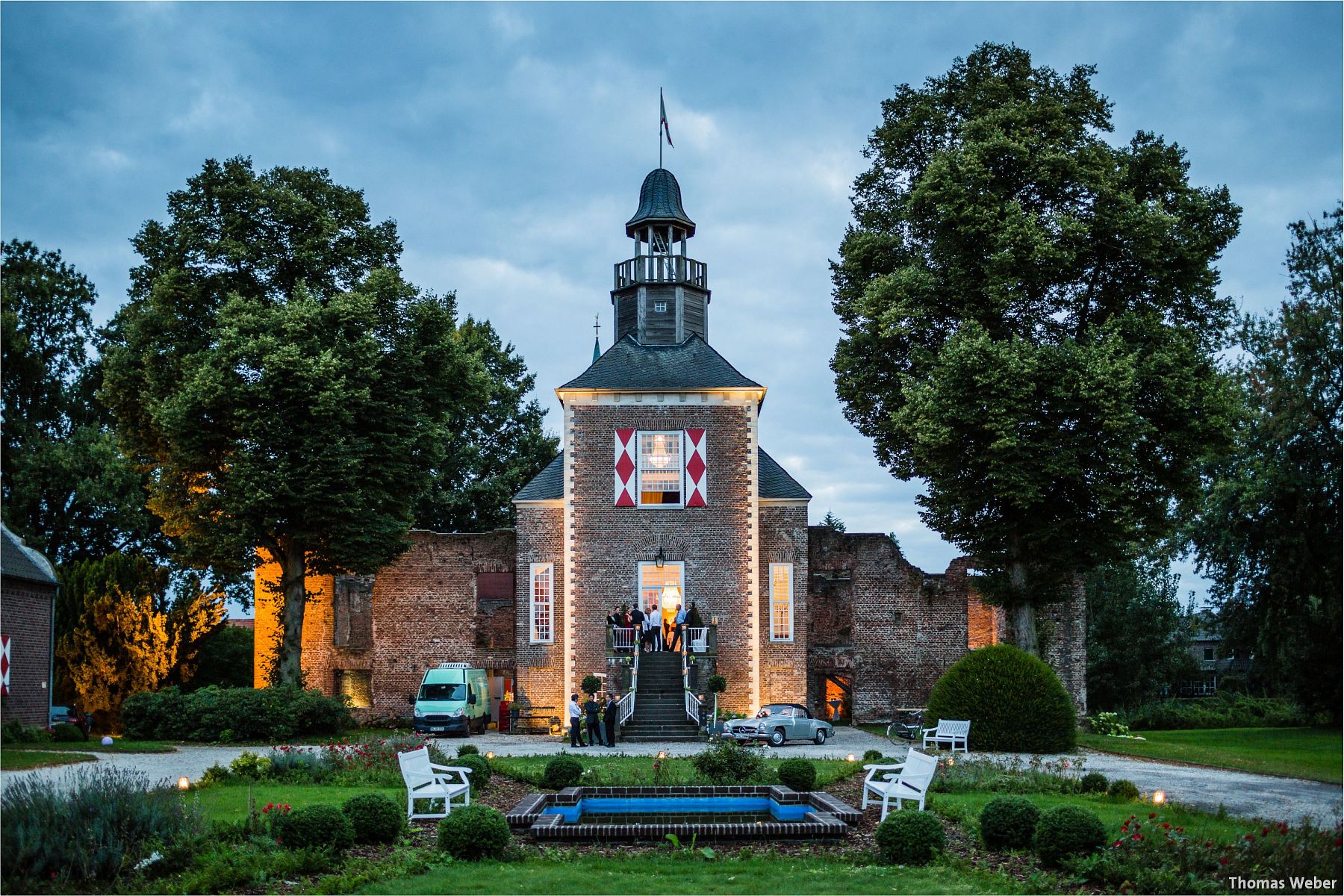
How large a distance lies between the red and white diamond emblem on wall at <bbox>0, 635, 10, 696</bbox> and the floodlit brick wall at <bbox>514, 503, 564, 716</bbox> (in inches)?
506

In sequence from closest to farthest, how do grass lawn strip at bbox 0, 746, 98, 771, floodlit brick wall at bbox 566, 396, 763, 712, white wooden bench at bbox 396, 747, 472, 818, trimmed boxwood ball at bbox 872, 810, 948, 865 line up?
trimmed boxwood ball at bbox 872, 810, 948, 865 < white wooden bench at bbox 396, 747, 472, 818 < grass lawn strip at bbox 0, 746, 98, 771 < floodlit brick wall at bbox 566, 396, 763, 712

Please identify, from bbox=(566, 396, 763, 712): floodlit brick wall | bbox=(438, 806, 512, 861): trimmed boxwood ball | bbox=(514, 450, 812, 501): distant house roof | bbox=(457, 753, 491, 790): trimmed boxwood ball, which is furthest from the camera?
bbox=(514, 450, 812, 501): distant house roof

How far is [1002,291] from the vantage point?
2742cm

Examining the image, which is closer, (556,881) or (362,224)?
(556,881)

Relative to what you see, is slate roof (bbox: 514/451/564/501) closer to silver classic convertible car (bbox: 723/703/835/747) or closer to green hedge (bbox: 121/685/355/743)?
silver classic convertible car (bbox: 723/703/835/747)

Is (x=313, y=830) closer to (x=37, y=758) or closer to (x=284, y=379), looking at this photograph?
(x=37, y=758)

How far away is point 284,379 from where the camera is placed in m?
28.6

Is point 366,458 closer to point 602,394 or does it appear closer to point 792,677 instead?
point 602,394

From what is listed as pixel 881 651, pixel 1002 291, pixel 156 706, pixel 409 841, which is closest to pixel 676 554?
pixel 881 651

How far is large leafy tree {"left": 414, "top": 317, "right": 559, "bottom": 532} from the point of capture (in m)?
45.2

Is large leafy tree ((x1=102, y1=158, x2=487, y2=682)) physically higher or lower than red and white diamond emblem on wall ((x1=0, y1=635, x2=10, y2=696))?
higher

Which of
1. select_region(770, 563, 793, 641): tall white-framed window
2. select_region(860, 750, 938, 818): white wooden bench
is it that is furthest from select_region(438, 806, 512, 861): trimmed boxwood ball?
select_region(770, 563, 793, 641): tall white-framed window

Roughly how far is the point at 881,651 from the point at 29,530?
27.0 metres

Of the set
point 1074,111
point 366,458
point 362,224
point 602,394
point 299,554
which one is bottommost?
point 299,554
